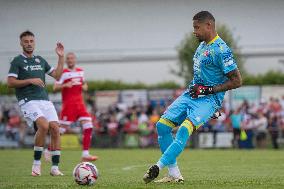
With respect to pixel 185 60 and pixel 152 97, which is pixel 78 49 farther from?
pixel 152 97

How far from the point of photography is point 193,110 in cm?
1025

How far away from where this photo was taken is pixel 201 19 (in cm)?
1026

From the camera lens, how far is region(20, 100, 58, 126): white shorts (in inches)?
525

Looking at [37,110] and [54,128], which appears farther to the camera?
[54,128]

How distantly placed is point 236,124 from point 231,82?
18244 mm

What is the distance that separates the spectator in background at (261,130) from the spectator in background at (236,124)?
796 millimetres

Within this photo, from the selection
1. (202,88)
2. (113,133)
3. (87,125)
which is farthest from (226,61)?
(113,133)

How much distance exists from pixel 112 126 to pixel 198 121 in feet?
68.7

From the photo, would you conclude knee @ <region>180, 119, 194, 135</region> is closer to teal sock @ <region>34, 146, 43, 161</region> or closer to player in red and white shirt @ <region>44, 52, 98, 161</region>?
teal sock @ <region>34, 146, 43, 161</region>

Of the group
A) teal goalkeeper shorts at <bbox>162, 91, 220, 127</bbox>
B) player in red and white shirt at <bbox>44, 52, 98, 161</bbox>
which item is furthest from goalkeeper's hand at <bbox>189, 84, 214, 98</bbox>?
player in red and white shirt at <bbox>44, 52, 98, 161</bbox>

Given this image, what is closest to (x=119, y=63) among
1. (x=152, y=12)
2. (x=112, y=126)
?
(x=152, y=12)

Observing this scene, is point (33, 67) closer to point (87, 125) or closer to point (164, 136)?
point (164, 136)

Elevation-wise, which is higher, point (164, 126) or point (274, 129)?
point (274, 129)

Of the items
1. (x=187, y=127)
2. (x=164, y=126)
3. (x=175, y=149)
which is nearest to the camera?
(x=175, y=149)
